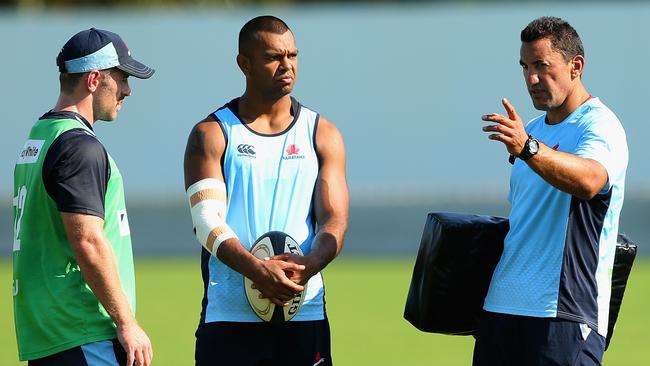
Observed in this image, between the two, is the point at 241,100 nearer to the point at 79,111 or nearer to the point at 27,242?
the point at 79,111

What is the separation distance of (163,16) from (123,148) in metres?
2.58

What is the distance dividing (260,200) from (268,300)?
0.51 metres

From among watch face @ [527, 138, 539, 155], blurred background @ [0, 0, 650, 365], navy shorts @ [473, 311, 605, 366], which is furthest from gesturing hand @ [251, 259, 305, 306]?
blurred background @ [0, 0, 650, 365]

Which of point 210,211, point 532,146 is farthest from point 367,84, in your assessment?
point 532,146

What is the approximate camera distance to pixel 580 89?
5625 millimetres

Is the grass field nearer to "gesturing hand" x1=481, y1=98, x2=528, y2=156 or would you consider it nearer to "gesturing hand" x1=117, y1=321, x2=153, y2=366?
"gesturing hand" x1=117, y1=321, x2=153, y2=366

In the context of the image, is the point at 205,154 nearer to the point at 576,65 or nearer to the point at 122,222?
the point at 122,222

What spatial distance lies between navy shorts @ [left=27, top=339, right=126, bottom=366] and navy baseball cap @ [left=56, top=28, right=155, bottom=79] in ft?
4.16

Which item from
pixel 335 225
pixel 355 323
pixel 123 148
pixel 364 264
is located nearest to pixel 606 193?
Result: pixel 335 225

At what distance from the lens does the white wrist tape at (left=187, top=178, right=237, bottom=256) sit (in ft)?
18.8

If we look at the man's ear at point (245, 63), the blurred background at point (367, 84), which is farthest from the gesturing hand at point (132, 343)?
the blurred background at point (367, 84)

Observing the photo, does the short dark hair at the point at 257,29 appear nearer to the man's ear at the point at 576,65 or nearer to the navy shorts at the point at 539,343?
the man's ear at the point at 576,65

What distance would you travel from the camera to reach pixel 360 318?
1305 centimetres

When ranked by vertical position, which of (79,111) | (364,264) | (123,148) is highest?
(79,111)
